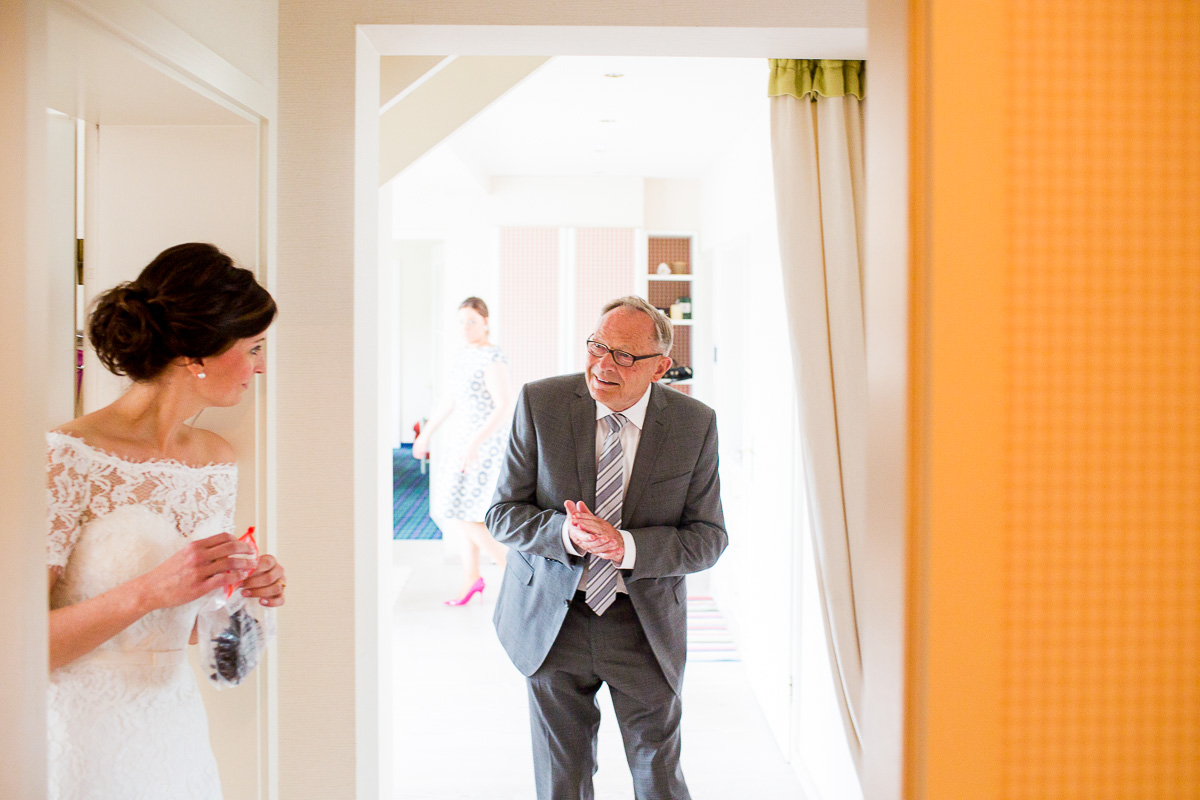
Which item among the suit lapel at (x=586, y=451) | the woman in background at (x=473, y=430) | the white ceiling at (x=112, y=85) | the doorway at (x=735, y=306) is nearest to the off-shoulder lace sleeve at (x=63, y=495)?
the white ceiling at (x=112, y=85)

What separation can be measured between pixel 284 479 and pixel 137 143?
2.66 feet

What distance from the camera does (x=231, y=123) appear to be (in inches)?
69.4

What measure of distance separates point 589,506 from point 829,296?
92cm

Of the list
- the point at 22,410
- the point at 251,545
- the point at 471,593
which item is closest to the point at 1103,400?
the point at 22,410

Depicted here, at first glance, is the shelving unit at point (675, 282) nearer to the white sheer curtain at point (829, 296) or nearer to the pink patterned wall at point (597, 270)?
the pink patterned wall at point (597, 270)

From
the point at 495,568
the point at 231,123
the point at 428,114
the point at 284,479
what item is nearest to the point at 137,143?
the point at 231,123

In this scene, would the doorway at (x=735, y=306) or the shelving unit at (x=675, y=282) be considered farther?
the shelving unit at (x=675, y=282)

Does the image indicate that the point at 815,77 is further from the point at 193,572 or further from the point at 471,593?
the point at 471,593

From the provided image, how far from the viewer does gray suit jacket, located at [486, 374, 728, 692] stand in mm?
2006

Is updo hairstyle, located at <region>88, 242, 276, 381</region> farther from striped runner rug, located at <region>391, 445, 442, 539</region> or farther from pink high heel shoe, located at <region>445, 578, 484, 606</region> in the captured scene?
pink high heel shoe, located at <region>445, 578, 484, 606</region>

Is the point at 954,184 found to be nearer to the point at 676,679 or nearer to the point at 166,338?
the point at 166,338

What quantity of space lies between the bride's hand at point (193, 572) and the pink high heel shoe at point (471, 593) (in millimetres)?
3853

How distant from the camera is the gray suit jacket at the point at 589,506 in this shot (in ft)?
6.58

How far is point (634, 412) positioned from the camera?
6.97 feet
